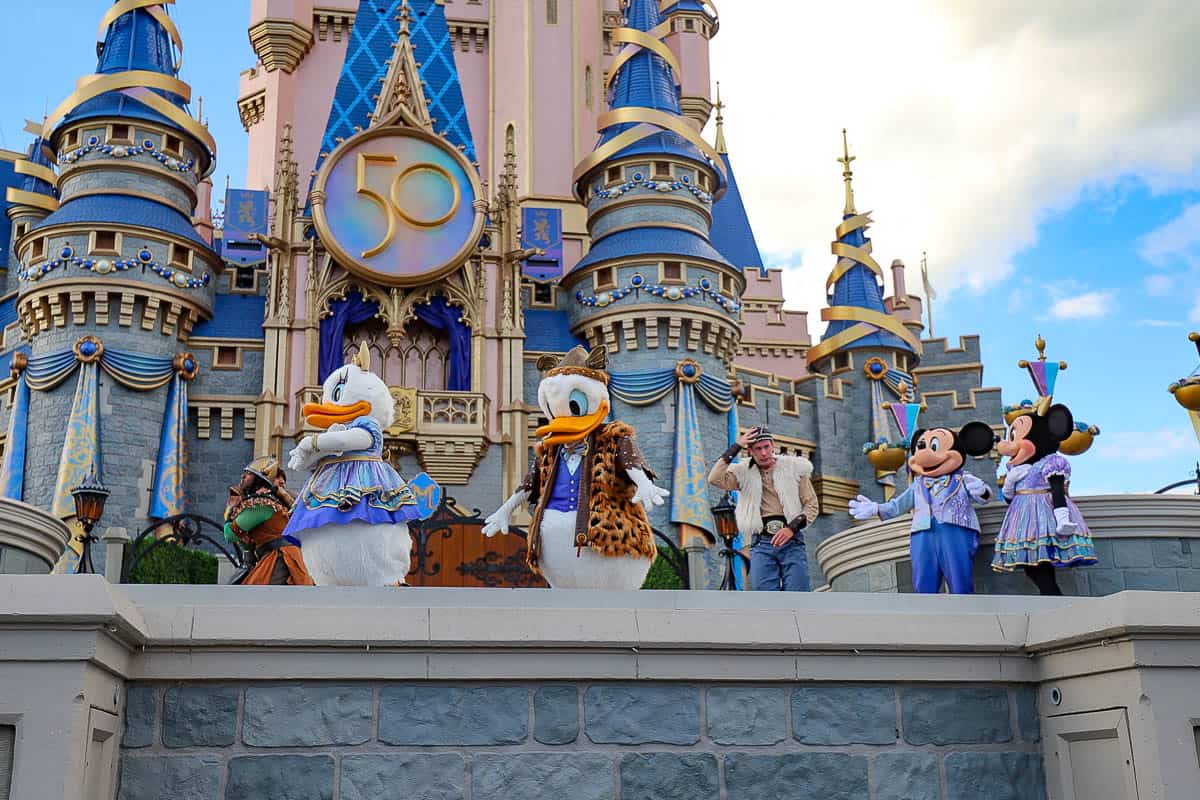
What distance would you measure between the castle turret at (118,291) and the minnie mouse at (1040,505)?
1248 centimetres

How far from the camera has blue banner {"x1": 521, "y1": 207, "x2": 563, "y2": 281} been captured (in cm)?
2178

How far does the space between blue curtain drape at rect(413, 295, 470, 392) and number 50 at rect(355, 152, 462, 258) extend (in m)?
1.12

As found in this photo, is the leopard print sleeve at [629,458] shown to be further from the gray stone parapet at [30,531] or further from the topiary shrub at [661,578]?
the topiary shrub at [661,578]

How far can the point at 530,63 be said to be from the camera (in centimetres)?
2564

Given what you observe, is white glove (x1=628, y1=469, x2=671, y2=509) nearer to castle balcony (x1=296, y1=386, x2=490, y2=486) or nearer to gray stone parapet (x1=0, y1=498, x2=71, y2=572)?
gray stone parapet (x1=0, y1=498, x2=71, y2=572)

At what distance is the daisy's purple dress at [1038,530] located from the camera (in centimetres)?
802

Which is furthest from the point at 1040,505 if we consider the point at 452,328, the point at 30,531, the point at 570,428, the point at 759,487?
the point at 452,328

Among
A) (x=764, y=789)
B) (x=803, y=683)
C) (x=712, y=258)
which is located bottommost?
(x=764, y=789)

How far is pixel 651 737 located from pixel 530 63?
2256 centimetres

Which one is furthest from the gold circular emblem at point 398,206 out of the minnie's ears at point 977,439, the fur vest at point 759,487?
the minnie's ears at point 977,439

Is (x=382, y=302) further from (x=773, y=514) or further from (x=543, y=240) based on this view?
(x=773, y=514)

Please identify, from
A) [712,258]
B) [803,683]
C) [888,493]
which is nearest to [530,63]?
[712,258]

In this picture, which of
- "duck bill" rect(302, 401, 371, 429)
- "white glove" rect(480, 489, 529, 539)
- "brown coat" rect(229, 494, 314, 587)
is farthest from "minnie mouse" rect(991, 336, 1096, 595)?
"brown coat" rect(229, 494, 314, 587)

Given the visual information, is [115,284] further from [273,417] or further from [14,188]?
[14,188]
